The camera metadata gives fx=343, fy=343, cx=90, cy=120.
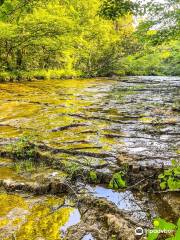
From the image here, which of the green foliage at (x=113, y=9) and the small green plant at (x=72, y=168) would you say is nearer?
the small green plant at (x=72, y=168)

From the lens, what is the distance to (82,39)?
3312cm

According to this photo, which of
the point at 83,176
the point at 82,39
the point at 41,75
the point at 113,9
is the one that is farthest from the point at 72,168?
the point at 82,39

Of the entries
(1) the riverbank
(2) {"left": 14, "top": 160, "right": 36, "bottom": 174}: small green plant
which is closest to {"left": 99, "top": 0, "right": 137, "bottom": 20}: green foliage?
(2) {"left": 14, "top": 160, "right": 36, "bottom": 174}: small green plant

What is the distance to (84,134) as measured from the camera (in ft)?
23.1

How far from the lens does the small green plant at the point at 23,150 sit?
18.3 feet

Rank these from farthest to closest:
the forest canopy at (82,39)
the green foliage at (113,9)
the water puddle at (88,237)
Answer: the forest canopy at (82,39) < the green foliage at (113,9) < the water puddle at (88,237)

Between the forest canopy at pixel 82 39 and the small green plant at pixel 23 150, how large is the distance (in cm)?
213

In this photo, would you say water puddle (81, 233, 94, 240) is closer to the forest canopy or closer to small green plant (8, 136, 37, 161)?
small green plant (8, 136, 37, 161)

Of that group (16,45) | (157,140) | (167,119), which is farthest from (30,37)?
(157,140)

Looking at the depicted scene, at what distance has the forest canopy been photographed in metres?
10.3

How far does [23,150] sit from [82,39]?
2863cm

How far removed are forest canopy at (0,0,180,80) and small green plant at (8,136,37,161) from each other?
6.99 ft

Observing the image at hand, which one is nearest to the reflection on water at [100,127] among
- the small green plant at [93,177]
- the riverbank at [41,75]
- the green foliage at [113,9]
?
the small green plant at [93,177]

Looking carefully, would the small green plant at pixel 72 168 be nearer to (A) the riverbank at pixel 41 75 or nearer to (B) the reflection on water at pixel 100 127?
(B) the reflection on water at pixel 100 127
